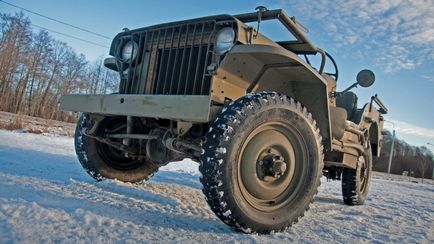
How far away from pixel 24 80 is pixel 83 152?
49.9 m

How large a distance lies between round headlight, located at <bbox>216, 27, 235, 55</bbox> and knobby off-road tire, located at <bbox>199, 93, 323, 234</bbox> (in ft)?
2.01

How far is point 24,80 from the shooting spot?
157 ft

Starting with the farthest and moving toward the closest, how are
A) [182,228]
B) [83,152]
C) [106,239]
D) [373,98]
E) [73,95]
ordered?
1. [373,98]
2. [83,152]
3. [73,95]
4. [182,228]
5. [106,239]

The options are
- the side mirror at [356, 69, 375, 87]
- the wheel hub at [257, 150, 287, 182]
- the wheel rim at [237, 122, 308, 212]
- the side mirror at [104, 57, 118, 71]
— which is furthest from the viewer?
the side mirror at [356, 69, 375, 87]

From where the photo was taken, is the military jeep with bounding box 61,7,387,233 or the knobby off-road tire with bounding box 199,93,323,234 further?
the military jeep with bounding box 61,7,387,233

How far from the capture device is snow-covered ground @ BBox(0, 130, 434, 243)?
7.83 feet

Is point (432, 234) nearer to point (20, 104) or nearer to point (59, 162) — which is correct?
point (59, 162)

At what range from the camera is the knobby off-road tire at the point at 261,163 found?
2.72 m

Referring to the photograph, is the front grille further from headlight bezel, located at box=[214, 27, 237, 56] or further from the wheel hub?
the wheel hub

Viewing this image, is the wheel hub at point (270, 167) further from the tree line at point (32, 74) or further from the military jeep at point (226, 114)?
the tree line at point (32, 74)

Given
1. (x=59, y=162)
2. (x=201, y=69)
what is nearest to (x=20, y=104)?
(x=59, y=162)

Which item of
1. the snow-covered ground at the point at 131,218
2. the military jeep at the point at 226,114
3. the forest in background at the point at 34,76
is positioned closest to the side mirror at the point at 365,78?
the military jeep at the point at 226,114

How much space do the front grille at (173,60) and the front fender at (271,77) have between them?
30 cm

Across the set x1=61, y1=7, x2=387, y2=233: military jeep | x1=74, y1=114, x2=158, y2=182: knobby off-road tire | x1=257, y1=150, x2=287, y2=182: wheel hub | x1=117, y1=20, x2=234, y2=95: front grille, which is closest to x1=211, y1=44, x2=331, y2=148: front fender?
x1=61, y1=7, x2=387, y2=233: military jeep
